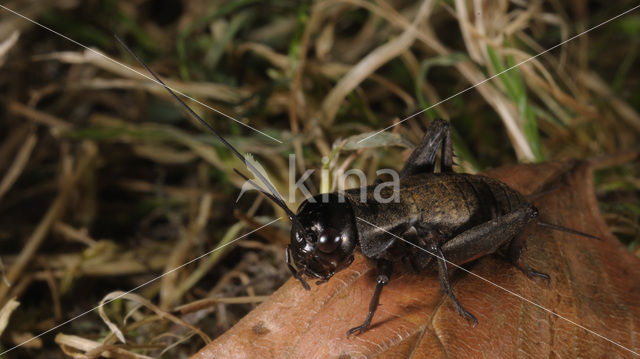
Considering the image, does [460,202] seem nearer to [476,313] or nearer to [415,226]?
[415,226]

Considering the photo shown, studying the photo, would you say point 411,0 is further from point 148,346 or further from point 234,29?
point 148,346

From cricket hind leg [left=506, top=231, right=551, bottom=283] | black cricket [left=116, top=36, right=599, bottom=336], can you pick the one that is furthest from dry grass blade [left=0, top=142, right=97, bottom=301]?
cricket hind leg [left=506, top=231, right=551, bottom=283]

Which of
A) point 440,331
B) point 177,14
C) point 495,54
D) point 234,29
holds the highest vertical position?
point 177,14

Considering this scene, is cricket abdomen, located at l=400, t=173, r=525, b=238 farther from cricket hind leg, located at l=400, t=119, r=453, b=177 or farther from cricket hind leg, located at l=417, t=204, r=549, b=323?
cricket hind leg, located at l=400, t=119, r=453, b=177

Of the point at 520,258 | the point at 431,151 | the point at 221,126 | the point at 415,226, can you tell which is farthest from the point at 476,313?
the point at 221,126

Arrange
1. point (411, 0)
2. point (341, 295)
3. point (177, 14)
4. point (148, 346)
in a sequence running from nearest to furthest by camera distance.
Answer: point (341, 295) < point (148, 346) < point (411, 0) < point (177, 14)

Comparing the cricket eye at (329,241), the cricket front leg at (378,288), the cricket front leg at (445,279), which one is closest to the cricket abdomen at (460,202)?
the cricket front leg at (445,279)

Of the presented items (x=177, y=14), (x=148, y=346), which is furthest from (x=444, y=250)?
(x=177, y=14)
